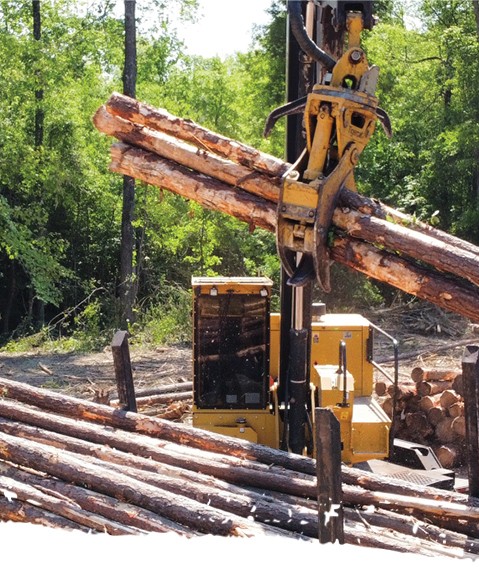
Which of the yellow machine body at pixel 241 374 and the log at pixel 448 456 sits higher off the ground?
the yellow machine body at pixel 241 374

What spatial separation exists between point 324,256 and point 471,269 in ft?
3.67

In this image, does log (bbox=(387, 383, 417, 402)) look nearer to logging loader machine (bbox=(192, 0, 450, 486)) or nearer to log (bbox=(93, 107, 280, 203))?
logging loader machine (bbox=(192, 0, 450, 486))

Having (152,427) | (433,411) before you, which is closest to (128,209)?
(433,411)

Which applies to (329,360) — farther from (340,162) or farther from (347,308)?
(347,308)

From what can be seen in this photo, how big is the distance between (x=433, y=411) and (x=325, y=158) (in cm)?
723

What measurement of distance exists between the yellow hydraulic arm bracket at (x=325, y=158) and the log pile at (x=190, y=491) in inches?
63.8

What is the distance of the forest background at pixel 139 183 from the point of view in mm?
21953

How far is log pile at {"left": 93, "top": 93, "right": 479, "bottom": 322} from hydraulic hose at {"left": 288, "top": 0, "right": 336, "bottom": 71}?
0.91 metres

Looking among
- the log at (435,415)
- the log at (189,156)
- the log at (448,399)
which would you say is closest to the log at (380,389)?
the log at (435,415)

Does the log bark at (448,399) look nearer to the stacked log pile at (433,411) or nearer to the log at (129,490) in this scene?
the stacked log pile at (433,411)

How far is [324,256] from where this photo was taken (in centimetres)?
707

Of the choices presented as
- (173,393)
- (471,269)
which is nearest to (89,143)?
(173,393)

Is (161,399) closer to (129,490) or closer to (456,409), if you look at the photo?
(456,409)

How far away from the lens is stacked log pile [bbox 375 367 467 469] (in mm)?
13242
